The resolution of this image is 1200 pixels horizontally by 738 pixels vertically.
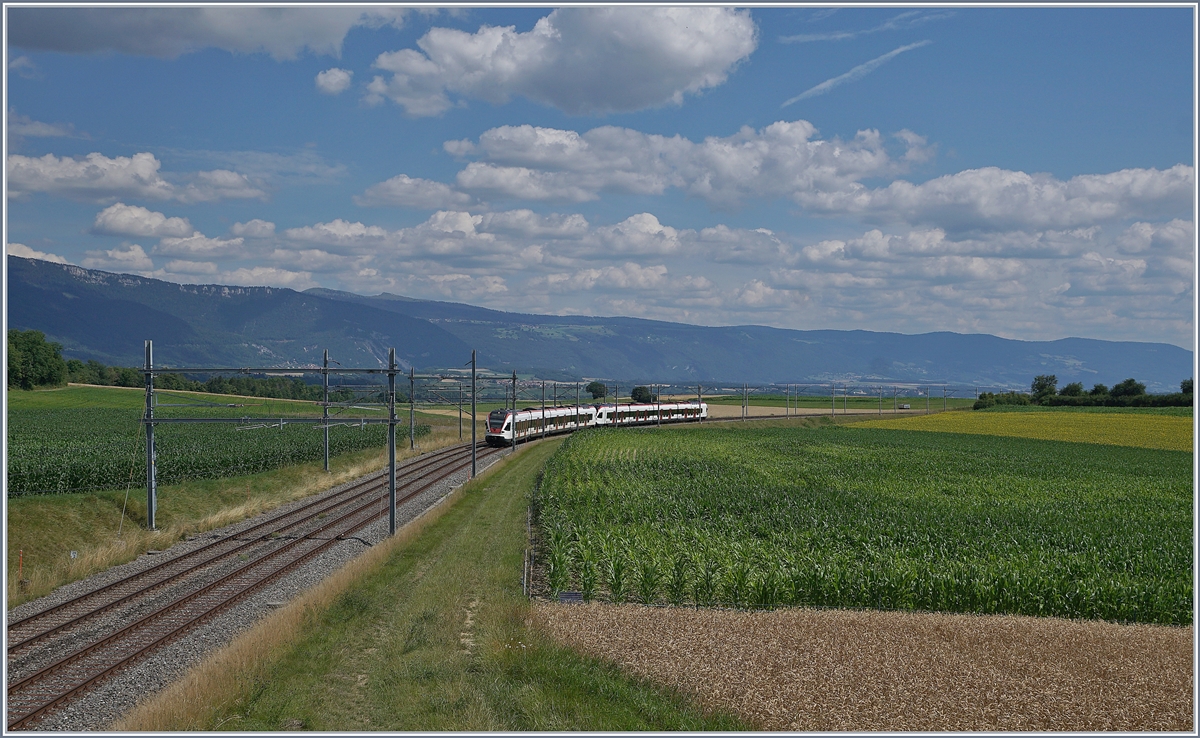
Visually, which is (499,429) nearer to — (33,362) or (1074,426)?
(1074,426)

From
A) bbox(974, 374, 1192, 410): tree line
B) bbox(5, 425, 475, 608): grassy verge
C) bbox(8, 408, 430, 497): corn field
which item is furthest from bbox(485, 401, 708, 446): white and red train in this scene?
bbox(974, 374, 1192, 410): tree line

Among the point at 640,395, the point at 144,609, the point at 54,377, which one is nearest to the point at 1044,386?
the point at 640,395

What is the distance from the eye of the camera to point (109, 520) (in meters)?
34.4

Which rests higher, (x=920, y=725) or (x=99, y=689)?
(x=920, y=725)

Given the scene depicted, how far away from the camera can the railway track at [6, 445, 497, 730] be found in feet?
55.8

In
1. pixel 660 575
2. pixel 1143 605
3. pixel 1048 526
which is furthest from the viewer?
pixel 1048 526

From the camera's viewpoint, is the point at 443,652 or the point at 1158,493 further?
the point at 1158,493

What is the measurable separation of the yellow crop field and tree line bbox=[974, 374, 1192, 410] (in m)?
14.1

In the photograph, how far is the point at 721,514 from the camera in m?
32.7

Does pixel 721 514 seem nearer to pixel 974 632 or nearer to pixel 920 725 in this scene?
pixel 974 632

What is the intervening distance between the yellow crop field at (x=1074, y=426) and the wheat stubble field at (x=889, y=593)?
107 ft

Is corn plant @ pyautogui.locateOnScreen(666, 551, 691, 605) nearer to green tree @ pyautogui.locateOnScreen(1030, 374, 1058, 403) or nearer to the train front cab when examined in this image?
the train front cab

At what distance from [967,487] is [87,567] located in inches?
1419

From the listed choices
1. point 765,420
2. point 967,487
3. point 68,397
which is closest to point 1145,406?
point 765,420
